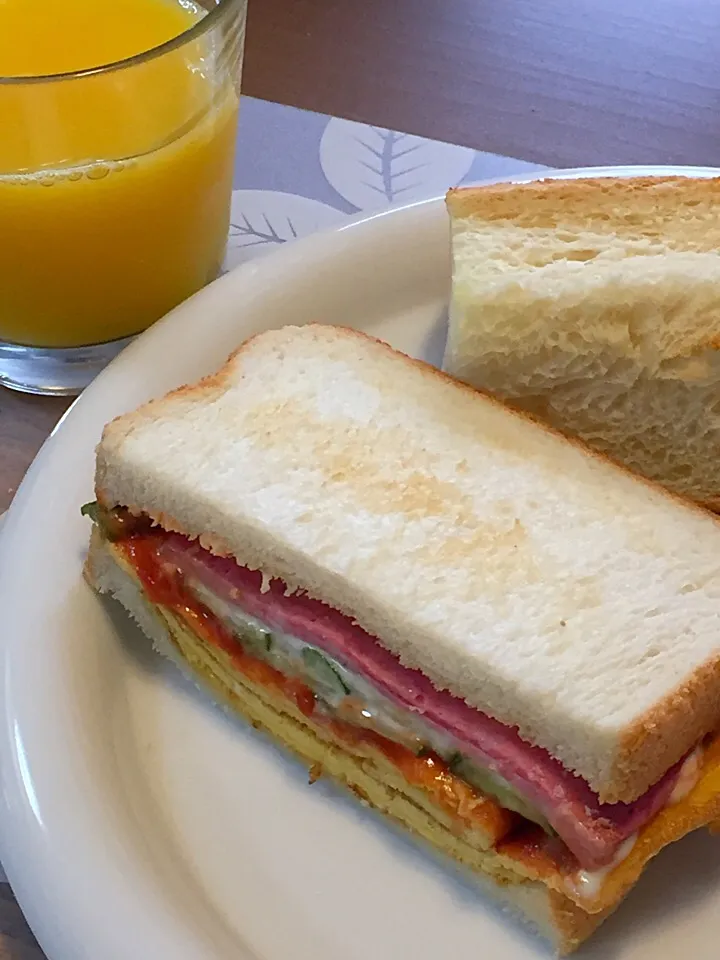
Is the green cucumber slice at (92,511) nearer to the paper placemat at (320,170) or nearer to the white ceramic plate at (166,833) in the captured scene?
the white ceramic plate at (166,833)

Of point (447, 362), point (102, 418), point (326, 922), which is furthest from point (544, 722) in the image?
point (102, 418)

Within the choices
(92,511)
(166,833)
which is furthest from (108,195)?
(166,833)

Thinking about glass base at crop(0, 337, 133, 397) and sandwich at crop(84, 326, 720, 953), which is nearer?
sandwich at crop(84, 326, 720, 953)

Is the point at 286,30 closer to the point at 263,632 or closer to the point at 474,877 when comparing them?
the point at 263,632

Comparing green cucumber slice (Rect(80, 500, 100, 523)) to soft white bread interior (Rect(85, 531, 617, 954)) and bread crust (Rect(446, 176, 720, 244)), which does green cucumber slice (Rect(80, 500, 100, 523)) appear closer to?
soft white bread interior (Rect(85, 531, 617, 954))

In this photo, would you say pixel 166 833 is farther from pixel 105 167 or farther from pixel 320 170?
pixel 320 170

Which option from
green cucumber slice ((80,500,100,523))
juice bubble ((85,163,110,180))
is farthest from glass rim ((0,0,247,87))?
green cucumber slice ((80,500,100,523))

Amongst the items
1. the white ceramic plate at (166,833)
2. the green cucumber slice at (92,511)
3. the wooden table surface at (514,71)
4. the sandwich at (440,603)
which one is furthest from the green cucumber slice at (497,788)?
the wooden table surface at (514,71)
